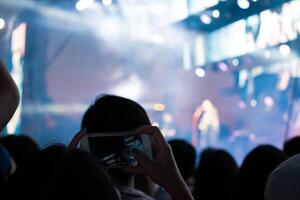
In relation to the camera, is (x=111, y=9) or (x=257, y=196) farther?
(x=111, y=9)

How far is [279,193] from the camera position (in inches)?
37.1

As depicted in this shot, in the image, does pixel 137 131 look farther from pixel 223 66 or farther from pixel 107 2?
pixel 223 66

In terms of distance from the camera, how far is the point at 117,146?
1.14 meters

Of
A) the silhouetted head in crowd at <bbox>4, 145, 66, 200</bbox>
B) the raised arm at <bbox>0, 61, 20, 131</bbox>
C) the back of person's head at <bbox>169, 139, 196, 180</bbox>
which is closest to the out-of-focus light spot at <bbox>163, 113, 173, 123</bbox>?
the back of person's head at <bbox>169, 139, 196, 180</bbox>

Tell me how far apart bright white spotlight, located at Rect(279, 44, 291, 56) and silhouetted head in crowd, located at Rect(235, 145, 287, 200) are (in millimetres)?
3475

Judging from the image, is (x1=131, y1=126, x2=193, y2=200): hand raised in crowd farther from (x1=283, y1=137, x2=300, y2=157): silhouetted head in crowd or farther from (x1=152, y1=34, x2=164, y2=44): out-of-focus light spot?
(x1=152, y1=34, x2=164, y2=44): out-of-focus light spot

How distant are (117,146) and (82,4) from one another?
375 cm

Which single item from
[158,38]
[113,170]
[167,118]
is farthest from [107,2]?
[113,170]

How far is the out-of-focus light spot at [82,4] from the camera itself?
475cm

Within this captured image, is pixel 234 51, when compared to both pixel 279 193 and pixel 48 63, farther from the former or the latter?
pixel 279 193

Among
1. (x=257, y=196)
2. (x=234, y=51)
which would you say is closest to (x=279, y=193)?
(x=257, y=196)

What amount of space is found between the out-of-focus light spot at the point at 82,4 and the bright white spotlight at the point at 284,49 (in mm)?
1640

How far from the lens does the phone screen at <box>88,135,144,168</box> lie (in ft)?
3.67

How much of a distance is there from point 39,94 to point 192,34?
1422 millimetres
